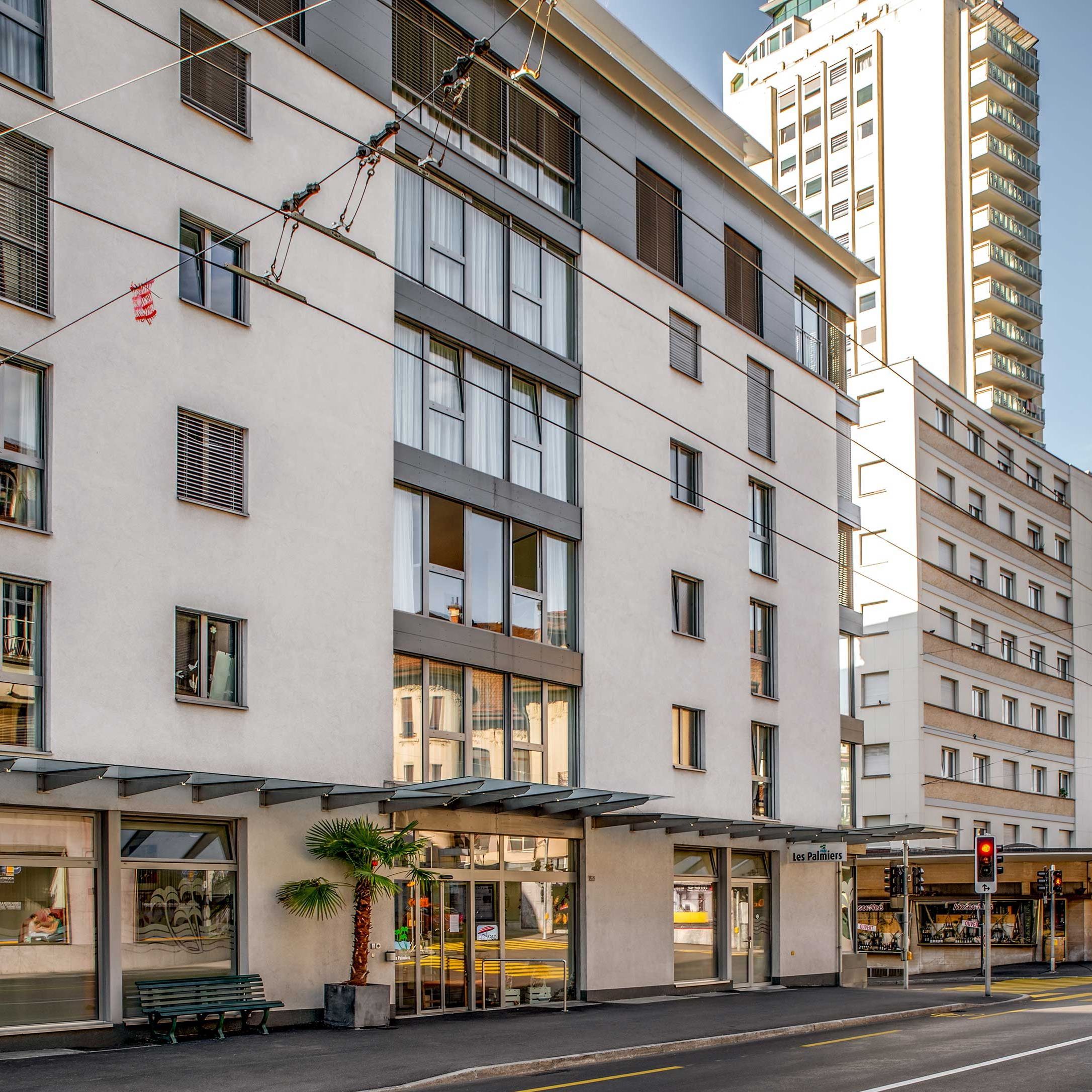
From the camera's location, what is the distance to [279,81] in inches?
809

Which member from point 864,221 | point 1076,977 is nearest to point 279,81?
point 1076,977

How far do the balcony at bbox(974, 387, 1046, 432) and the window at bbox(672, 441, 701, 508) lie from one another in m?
40.3

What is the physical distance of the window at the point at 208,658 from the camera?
60.2ft

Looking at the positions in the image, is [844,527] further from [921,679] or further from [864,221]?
[864,221]

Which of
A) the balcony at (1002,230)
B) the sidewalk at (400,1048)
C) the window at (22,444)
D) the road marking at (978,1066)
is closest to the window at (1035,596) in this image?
the balcony at (1002,230)

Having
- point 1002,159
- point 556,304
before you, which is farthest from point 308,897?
point 1002,159

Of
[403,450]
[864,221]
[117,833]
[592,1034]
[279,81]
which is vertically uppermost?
[864,221]

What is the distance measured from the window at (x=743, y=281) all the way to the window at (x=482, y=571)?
892 cm

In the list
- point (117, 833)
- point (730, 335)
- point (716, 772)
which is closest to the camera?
point (117, 833)

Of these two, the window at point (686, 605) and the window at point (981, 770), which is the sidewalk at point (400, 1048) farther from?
the window at point (981, 770)

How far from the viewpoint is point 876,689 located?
164ft

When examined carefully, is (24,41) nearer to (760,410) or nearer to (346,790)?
(346,790)

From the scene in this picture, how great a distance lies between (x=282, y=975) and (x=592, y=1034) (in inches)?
170

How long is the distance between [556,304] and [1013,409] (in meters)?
47.3
